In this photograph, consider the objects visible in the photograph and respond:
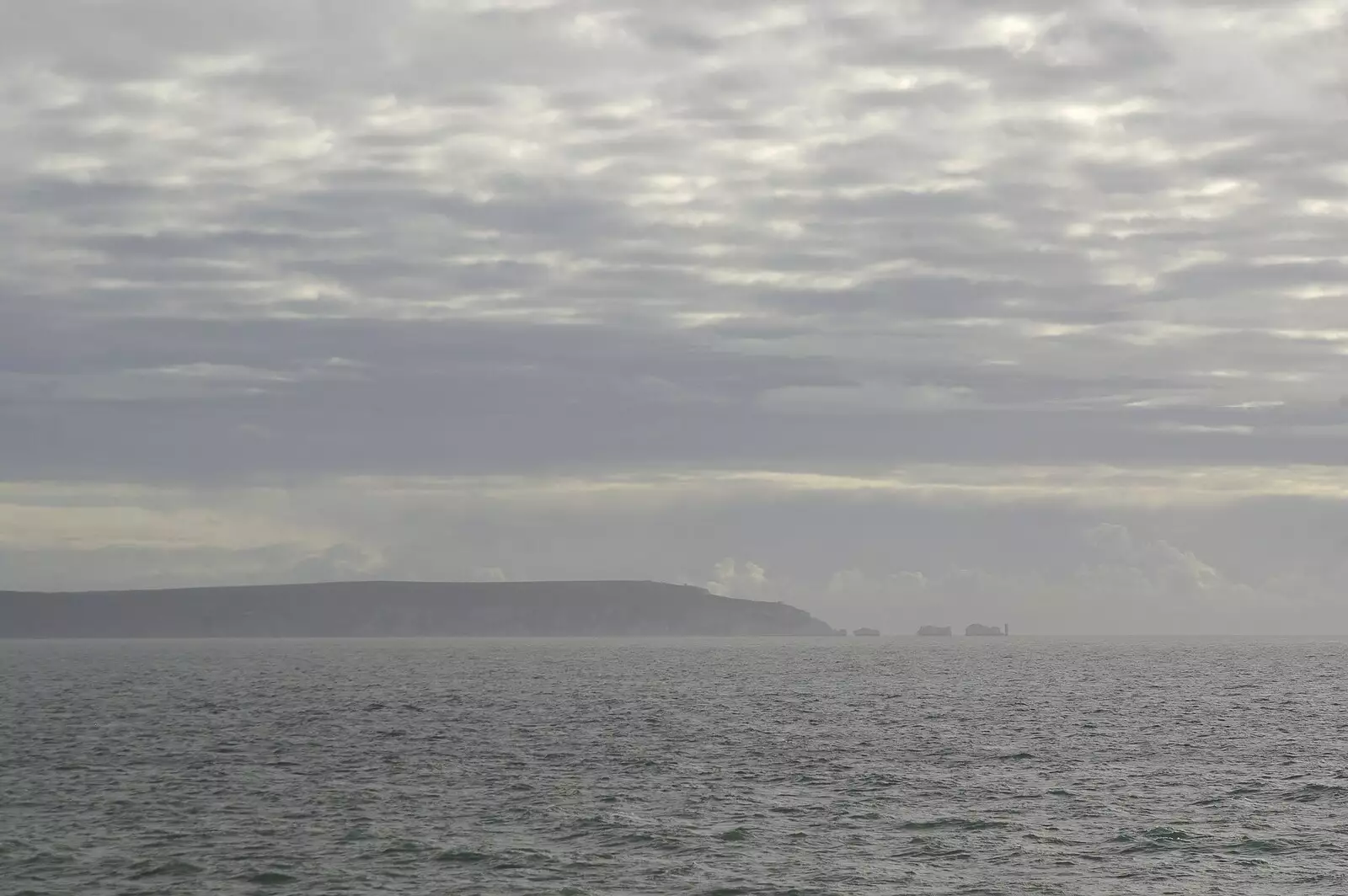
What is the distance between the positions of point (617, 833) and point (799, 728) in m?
49.1

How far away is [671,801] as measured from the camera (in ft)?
207

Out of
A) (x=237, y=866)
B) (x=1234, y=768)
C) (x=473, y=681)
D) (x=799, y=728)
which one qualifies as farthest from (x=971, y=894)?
(x=473, y=681)

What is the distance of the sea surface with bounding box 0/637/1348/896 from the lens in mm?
47000

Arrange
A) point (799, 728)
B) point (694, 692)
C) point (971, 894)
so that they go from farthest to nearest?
point (694, 692) → point (799, 728) → point (971, 894)

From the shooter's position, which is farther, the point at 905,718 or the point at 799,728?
the point at 905,718

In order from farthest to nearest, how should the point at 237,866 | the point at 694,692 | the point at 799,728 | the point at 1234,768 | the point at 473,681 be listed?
the point at 473,681 → the point at 694,692 → the point at 799,728 → the point at 1234,768 → the point at 237,866

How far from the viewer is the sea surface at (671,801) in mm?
47000

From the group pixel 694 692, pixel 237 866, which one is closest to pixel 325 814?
pixel 237 866

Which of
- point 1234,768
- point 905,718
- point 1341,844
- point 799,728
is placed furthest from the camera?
point 905,718

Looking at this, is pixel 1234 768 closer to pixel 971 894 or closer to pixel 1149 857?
pixel 1149 857

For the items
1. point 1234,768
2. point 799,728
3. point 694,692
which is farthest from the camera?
point 694,692

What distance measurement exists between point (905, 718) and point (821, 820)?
2238 inches

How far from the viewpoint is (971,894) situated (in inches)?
1746

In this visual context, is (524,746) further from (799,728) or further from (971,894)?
(971,894)
